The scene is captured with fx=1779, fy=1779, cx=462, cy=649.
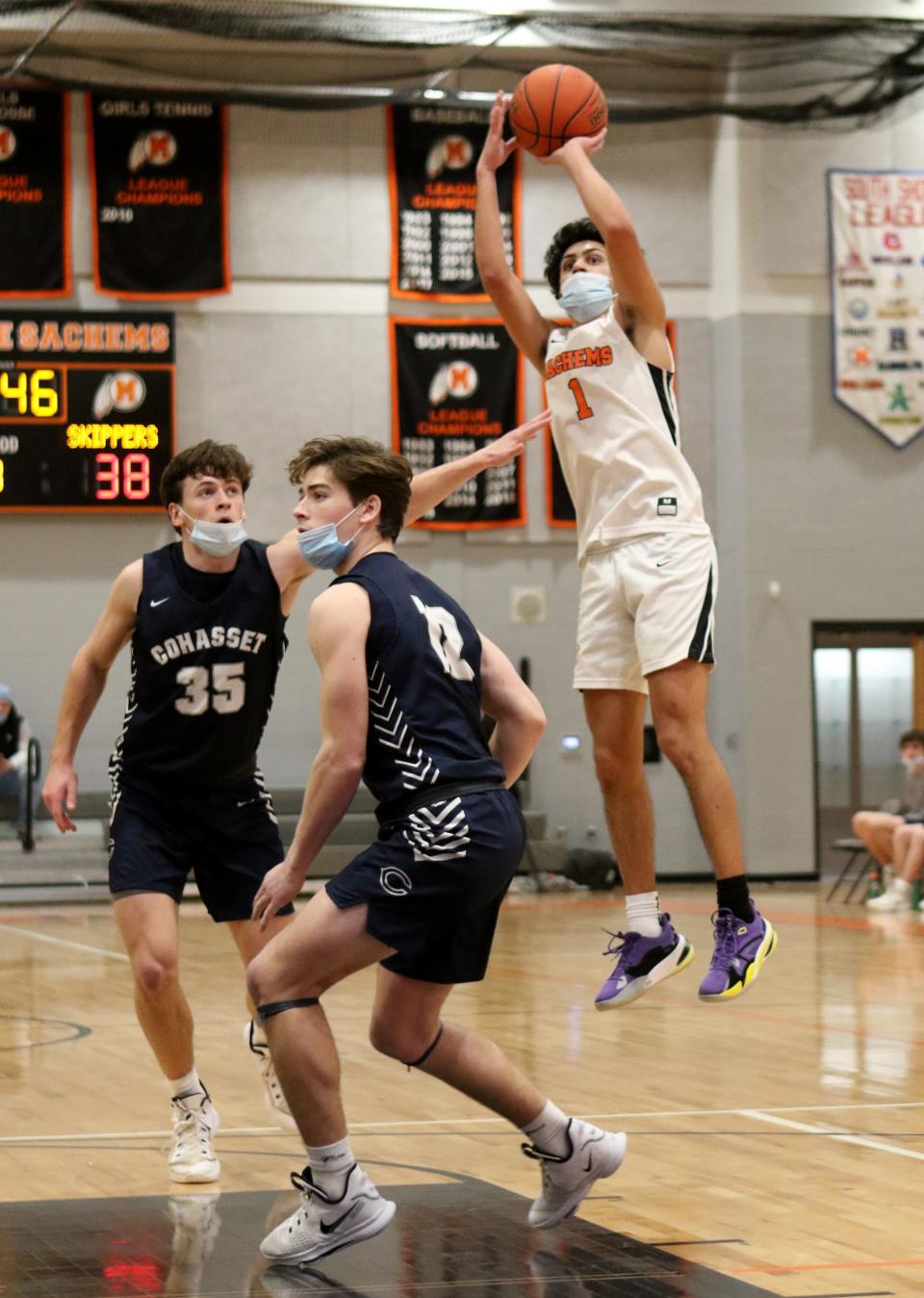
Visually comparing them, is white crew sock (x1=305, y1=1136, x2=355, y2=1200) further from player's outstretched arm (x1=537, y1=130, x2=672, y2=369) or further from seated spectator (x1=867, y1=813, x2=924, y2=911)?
seated spectator (x1=867, y1=813, x2=924, y2=911)

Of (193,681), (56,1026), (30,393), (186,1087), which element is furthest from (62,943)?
(193,681)

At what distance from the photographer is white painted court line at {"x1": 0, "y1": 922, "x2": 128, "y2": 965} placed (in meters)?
11.2

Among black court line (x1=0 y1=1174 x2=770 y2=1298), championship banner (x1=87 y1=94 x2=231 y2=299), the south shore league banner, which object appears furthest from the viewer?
the south shore league banner

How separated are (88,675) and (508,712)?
1481mm

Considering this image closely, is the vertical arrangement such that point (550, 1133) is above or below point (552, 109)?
below

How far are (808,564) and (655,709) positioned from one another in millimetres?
12674

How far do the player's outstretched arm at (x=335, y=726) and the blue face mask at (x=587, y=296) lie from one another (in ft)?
5.03

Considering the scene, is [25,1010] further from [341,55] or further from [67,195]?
[341,55]

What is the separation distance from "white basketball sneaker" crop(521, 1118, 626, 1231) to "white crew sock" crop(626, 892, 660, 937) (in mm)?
880

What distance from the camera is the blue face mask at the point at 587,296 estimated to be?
16.4ft

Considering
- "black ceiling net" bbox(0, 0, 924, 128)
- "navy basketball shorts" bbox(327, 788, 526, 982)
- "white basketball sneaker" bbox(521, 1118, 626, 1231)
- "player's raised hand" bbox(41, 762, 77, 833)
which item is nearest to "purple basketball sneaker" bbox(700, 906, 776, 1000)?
"white basketball sneaker" bbox(521, 1118, 626, 1231)

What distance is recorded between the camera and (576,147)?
16.1ft

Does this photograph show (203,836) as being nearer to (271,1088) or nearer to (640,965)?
(271,1088)

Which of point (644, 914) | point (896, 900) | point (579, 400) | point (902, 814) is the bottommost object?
point (896, 900)
